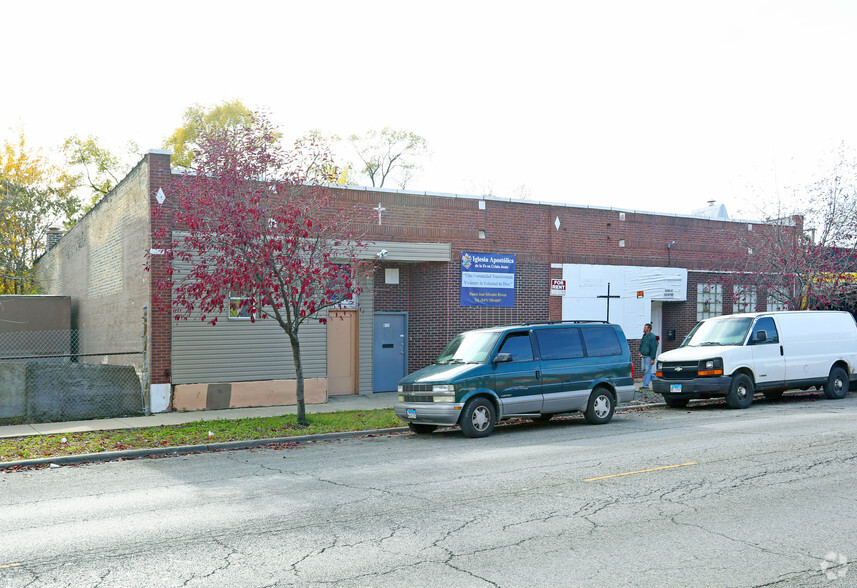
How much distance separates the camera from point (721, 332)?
17.8 m

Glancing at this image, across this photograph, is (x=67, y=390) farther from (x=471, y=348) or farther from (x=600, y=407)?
(x=600, y=407)

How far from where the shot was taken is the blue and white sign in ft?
68.1

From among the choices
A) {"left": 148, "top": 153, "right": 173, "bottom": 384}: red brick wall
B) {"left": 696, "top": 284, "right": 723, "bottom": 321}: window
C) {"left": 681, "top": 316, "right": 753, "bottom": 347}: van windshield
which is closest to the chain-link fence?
{"left": 148, "top": 153, "right": 173, "bottom": 384}: red brick wall

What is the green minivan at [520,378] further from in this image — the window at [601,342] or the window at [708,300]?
the window at [708,300]

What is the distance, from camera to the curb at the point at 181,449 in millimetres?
11281

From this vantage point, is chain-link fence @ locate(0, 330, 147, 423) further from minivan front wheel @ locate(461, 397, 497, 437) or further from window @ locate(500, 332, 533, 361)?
window @ locate(500, 332, 533, 361)

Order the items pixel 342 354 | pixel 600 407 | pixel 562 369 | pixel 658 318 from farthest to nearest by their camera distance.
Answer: pixel 658 318 < pixel 342 354 < pixel 600 407 < pixel 562 369

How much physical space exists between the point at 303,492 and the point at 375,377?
1193 centimetres

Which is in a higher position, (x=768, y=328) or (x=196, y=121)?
(x=196, y=121)

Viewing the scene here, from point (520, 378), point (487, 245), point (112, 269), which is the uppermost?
point (487, 245)

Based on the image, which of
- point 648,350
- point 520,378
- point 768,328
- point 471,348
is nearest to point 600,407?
point 520,378

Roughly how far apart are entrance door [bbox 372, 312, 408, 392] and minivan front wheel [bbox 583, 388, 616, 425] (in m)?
7.39

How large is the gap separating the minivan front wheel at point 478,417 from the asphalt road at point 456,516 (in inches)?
30.1

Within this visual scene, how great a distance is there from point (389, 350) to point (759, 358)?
9.26m
